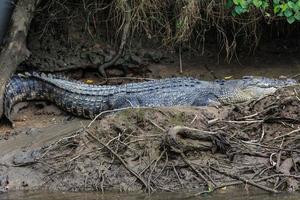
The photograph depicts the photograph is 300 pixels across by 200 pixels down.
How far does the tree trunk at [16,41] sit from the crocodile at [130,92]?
8.5 inches

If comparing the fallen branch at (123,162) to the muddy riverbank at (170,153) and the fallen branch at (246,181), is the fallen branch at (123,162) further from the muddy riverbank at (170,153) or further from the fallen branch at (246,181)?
the fallen branch at (246,181)

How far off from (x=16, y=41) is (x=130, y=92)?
160cm

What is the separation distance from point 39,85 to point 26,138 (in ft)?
4.46

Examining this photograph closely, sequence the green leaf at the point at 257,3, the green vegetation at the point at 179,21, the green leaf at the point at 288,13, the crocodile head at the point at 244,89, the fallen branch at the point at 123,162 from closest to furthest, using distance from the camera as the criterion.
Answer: the fallen branch at the point at 123,162 → the green leaf at the point at 257,3 → the green leaf at the point at 288,13 → the crocodile head at the point at 244,89 → the green vegetation at the point at 179,21

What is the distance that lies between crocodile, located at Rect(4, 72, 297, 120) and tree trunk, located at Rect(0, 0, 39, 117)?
22 cm

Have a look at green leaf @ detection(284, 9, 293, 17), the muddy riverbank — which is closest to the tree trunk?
the muddy riverbank

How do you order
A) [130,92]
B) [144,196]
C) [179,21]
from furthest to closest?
[179,21] → [130,92] → [144,196]

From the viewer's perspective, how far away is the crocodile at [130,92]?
8.23m

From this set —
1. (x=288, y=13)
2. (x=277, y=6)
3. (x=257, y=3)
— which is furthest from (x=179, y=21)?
(x=288, y=13)

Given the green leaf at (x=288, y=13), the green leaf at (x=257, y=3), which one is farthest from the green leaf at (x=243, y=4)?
the green leaf at (x=288, y=13)

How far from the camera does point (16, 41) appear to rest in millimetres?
8305

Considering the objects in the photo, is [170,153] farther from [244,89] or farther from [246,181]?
[244,89]

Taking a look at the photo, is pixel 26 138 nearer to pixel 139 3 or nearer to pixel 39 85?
pixel 39 85

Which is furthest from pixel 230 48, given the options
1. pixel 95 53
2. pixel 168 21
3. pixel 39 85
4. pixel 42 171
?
pixel 42 171
